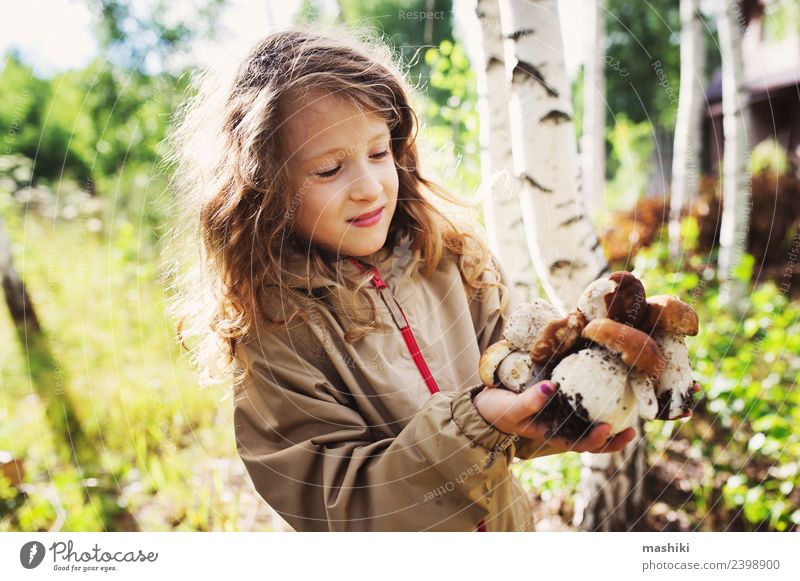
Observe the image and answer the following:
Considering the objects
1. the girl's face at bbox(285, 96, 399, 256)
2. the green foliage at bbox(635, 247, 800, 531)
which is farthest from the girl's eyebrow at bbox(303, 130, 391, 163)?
the green foliage at bbox(635, 247, 800, 531)

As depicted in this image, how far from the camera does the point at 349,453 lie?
1.12 m

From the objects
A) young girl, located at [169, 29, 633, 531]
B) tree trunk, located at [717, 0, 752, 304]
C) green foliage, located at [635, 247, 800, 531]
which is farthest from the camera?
tree trunk, located at [717, 0, 752, 304]

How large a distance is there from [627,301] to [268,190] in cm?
76

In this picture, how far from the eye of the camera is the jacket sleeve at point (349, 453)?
3.41ft

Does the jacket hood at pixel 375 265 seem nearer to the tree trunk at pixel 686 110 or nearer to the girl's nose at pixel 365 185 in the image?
the girl's nose at pixel 365 185

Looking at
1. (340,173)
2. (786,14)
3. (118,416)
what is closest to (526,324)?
(340,173)

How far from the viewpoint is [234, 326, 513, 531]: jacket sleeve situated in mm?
1039

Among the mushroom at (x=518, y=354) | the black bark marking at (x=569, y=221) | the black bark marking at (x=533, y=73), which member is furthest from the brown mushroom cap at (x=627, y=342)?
the black bark marking at (x=533, y=73)

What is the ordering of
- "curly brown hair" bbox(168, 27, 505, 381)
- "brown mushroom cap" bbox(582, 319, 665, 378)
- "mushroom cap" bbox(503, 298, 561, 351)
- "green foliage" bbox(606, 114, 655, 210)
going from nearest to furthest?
"brown mushroom cap" bbox(582, 319, 665, 378)
"mushroom cap" bbox(503, 298, 561, 351)
"curly brown hair" bbox(168, 27, 505, 381)
"green foliage" bbox(606, 114, 655, 210)

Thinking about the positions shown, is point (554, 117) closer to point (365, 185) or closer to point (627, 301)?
point (365, 185)

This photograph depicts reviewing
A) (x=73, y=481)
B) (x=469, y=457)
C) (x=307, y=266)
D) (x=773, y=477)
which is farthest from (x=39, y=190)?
(x=773, y=477)

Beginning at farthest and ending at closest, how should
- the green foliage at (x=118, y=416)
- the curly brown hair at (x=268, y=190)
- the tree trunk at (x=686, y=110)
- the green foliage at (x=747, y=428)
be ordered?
the tree trunk at (x=686, y=110) < the green foliage at (x=118, y=416) < the green foliage at (x=747, y=428) < the curly brown hair at (x=268, y=190)

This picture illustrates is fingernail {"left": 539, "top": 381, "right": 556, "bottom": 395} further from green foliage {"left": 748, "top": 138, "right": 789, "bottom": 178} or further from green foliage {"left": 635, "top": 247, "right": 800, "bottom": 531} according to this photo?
green foliage {"left": 748, "top": 138, "right": 789, "bottom": 178}

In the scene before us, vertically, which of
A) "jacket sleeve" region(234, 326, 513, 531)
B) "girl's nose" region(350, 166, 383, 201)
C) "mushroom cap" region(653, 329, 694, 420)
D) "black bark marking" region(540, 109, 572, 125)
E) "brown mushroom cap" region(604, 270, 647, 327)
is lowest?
"jacket sleeve" region(234, 326, 513, 531)
